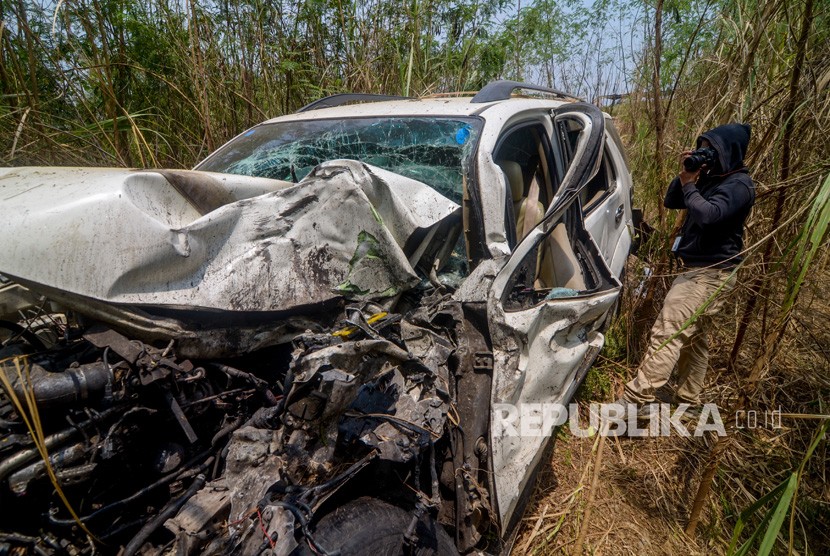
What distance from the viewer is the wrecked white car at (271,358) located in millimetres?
1312

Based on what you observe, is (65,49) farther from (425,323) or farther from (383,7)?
(425,323)

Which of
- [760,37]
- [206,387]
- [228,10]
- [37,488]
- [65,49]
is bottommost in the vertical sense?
[37,488]

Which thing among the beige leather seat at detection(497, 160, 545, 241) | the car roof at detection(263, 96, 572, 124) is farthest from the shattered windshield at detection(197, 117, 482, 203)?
the beige leather seat at detection(497, 160, 545, 241)

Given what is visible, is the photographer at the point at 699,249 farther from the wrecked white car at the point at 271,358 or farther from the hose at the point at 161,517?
the hose at the point at 161,517

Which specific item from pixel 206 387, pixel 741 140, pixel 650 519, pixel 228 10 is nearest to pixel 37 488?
pixel 206 387

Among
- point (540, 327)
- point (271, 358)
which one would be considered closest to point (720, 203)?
point (540, 327)

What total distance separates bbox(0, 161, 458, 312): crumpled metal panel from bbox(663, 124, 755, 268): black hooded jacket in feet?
5.02

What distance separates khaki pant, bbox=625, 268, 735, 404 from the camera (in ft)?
9.32

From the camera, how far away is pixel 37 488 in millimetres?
1279

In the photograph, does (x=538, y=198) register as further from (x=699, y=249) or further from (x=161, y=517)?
(x=161, y=517)

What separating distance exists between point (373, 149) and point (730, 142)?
1.83m

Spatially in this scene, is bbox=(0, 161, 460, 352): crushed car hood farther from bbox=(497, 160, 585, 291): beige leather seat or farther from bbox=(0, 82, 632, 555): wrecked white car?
bbox=(497, 160, 585, 291): beige leather seat

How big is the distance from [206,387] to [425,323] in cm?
78

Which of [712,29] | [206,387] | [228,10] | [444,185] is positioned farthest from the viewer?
[228,10]
